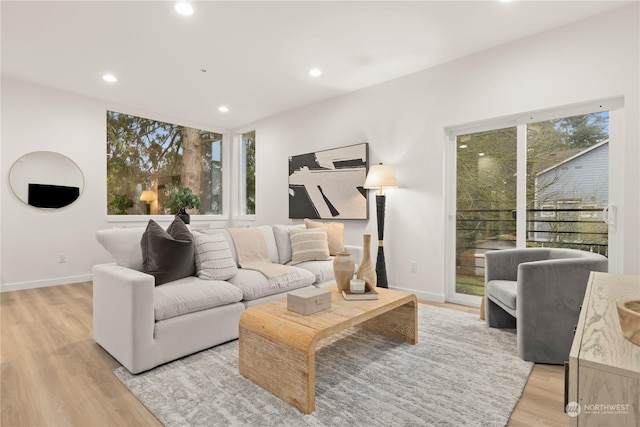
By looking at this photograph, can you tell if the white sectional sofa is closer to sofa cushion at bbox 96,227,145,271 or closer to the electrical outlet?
sofa cushion at bbox 96,227,145,271

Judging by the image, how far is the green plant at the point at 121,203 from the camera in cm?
495

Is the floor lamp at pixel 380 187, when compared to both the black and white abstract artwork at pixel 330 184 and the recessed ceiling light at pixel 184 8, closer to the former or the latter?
the black and white abstract artwork at pixel 330 184

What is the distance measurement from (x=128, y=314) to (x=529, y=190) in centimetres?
341

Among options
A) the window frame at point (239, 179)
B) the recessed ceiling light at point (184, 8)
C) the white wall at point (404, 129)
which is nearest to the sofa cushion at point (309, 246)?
the white wall at point (404, 129)

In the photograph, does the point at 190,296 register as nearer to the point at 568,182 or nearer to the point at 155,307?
the point at 155,307

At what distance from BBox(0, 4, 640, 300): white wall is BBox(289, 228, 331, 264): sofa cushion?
904 mm

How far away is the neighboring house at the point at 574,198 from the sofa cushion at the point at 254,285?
2.33 metres

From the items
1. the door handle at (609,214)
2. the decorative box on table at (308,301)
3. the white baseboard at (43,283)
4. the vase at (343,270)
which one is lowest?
the white baseboard at (43,283)

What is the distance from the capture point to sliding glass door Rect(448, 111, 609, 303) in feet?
9.16

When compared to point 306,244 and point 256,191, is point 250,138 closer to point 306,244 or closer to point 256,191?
point 256,191

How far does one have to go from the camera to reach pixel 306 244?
136 inches

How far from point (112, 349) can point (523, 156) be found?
3.73m

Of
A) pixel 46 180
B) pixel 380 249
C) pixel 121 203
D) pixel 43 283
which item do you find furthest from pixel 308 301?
pixel 121 203

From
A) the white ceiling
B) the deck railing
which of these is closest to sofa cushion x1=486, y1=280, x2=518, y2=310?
the deck railing
